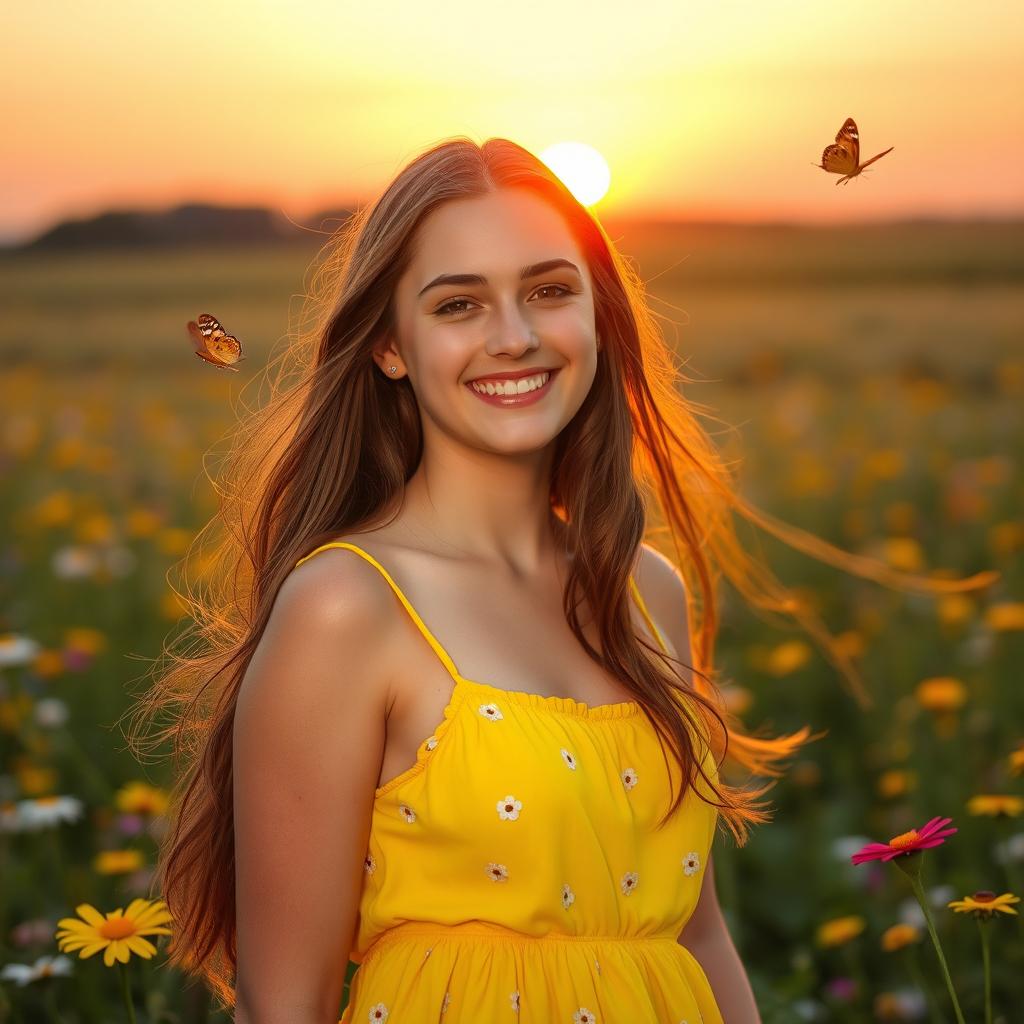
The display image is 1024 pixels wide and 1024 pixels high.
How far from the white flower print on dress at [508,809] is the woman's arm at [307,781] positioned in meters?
0.14

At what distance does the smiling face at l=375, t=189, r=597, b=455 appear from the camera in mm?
1772

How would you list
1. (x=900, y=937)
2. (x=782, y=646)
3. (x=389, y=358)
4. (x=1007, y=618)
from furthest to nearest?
(x=782, y=646)
(x=1007, y=618)
(x=900, y=937)
(x=389, y=358)

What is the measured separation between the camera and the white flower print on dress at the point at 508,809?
1.60 meters

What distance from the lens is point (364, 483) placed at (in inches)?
76.4

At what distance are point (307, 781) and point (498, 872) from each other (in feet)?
0.75

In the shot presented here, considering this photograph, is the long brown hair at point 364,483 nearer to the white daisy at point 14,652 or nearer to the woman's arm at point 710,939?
the woman's arm at point 710,939

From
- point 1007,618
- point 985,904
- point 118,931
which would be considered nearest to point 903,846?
point 985,904

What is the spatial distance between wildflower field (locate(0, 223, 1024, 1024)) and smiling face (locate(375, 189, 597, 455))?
0.84 ft

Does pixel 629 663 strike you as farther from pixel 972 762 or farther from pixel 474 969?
pixel 972 762

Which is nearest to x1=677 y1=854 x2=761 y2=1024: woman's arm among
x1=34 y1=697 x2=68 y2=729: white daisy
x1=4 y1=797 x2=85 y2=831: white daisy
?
x1=4 y1=797 x2=85 y2=831: white daisy

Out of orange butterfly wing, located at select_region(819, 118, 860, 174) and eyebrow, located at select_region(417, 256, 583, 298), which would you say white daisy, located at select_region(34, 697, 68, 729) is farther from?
orange butterfly wing, located at select_region(819, 118, 860, 174)

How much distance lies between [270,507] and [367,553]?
0.30 m

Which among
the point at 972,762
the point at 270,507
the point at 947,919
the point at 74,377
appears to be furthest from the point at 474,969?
the point at 74,377

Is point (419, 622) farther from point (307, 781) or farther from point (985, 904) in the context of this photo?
point (985, 904)
